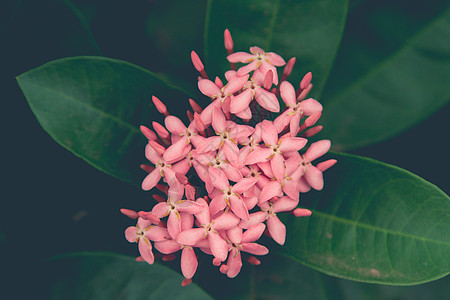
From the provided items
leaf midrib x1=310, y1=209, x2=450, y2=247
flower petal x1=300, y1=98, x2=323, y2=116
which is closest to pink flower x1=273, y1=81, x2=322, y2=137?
flower petal x1=300, y1=98, x2=323, y2=116

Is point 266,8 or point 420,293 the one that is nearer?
point 266,8

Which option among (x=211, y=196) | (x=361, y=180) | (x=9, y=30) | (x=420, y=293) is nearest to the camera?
(x=211, y=196)

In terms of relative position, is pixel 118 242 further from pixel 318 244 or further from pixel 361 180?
pixel 361 180

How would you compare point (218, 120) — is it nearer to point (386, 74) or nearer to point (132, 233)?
point (132, 233)

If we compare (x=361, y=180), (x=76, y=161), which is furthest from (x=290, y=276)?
(x=76, y=161)

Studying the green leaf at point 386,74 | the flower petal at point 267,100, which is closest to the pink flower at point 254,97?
the flower petal at point 267,100

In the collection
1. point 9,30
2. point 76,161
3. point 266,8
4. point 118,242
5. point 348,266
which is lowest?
point 118,242
